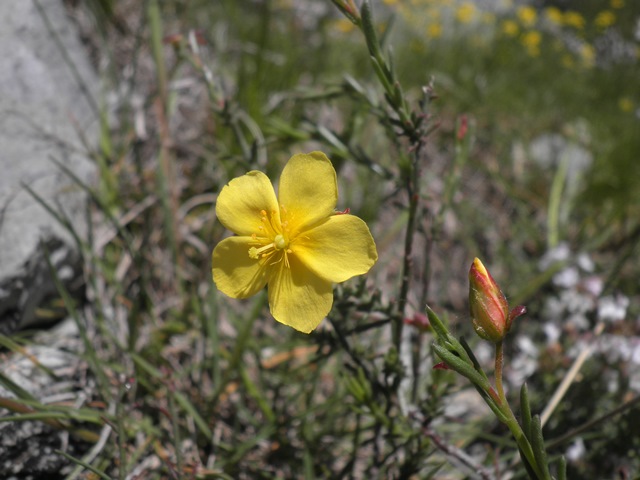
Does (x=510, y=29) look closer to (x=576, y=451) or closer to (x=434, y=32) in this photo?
(x=434, y=32)

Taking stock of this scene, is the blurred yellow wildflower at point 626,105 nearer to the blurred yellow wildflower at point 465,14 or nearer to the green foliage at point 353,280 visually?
the green foliage at point 353,280

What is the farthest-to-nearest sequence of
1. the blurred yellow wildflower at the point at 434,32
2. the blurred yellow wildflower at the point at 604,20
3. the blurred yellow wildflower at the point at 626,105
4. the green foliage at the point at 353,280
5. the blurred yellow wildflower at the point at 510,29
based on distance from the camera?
1. the blurred yellow wildflower at the point at 604,20
2. the blurred yellow wildflower at the point at 510,29
3. the blurred yellow wildflower at the point at 434,32
4. the blurred yellow wildflower at the point at 626,105
5. the green foliage at the point at 353,280

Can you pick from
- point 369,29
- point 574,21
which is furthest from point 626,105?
point 369,29

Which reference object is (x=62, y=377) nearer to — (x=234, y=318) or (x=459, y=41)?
(x=234, y=318)

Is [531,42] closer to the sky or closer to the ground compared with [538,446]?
closer to the sky

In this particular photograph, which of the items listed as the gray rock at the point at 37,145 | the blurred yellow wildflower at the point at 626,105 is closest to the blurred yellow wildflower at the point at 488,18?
the blurred yellow wildflower at the point at 626,105
